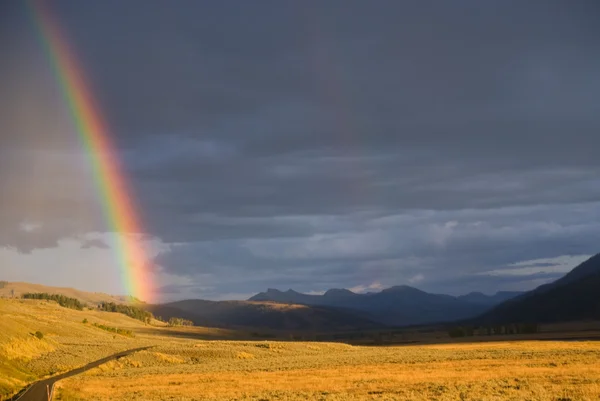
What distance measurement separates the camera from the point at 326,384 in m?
51.4

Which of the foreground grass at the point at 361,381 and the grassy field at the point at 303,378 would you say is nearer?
the foreground grass at the point at 361,381

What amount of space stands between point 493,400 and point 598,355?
40358mm

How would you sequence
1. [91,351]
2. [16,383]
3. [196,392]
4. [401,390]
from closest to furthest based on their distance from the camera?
[401,390]
[196,392]
[16,383]
[91,351]

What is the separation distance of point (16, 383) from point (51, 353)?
3306 cm

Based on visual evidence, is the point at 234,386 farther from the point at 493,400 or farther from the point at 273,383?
the point at 493,400

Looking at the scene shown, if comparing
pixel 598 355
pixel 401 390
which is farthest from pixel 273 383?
pixel 598 355

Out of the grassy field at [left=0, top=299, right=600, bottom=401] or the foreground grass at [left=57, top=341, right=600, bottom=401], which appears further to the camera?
the grassy field at [left=0, top=299, right=600, bottom=401]

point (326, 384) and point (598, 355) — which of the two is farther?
point (598, 355)

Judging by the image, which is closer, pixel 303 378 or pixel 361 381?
pixel 361 381

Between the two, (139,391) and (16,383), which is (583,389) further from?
(16,383)

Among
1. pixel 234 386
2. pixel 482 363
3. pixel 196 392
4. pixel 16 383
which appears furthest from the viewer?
pixel 482 363

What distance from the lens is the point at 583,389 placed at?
41156 mm

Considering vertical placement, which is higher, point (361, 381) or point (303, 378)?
point (303, 378)

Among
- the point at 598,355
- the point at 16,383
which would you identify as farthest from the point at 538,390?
the point at 16,383
